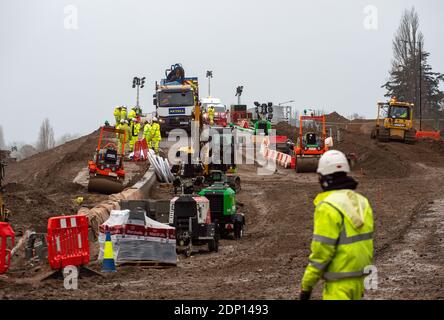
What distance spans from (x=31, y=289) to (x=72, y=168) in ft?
74.0

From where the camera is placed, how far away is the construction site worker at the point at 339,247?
20.0 feet

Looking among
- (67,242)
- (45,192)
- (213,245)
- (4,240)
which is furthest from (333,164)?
(45,192)

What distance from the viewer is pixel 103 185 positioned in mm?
25609

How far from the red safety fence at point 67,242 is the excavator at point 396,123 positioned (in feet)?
112

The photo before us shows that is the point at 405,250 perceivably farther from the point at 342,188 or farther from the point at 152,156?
the point at 152,156

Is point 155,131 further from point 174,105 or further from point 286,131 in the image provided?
point 286,131

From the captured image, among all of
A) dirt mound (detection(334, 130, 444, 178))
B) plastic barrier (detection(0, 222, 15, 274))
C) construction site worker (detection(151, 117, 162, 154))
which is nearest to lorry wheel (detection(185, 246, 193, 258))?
plastic barrier (detection(0, 222, 15, 274))

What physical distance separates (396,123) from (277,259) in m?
33.1

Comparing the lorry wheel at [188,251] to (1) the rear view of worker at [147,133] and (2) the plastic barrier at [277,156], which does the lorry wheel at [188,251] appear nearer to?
(1) the rear view of worker at [147,133]

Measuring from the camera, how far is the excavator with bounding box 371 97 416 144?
4584cm

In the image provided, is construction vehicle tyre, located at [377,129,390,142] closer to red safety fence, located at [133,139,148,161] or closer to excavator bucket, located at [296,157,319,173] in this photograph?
excavator bucket, located at [296,157,319,173]

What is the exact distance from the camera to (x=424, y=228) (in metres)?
18.8

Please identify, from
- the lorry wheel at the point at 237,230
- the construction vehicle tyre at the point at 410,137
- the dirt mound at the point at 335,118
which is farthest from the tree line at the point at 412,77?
the lorry wheel at the point at 237,230

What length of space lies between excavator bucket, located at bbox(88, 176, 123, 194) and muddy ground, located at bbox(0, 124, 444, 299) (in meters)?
1.18
